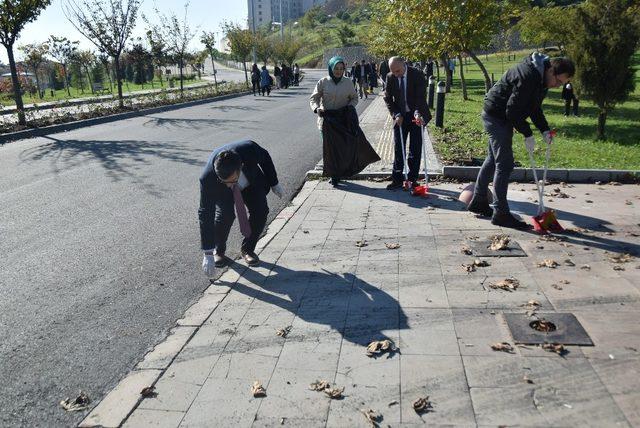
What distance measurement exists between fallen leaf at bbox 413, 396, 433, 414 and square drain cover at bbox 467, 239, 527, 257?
99.4 inches

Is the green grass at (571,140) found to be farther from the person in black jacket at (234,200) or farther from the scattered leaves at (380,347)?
the scattered leaves at (380,347)

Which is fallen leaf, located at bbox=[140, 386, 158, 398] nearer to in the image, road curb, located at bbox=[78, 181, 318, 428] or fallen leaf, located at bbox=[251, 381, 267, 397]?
road curb, located at bbox=[78, 181, 318, 428]

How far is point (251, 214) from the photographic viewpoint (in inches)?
212

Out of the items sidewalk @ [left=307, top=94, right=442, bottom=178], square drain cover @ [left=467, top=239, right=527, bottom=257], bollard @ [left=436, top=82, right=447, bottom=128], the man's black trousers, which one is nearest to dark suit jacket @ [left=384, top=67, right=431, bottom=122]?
sidewalk @ [left=307, top=94, right=442, bottom=178]

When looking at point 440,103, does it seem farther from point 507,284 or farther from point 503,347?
point 503,347

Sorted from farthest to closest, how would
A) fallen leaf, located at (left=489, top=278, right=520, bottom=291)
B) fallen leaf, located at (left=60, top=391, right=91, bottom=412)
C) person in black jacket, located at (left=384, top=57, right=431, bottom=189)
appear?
person in black jacket, located at (left=384, top=57, right=431, bottom=189)
fallen leaf, located at (left=489, top=278, right=520, bottom=291)
fallen leaf, located at (left=60, top=391, right=91, bottom=412)

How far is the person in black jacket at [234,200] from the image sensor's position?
16.2 ft

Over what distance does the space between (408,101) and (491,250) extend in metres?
3.22

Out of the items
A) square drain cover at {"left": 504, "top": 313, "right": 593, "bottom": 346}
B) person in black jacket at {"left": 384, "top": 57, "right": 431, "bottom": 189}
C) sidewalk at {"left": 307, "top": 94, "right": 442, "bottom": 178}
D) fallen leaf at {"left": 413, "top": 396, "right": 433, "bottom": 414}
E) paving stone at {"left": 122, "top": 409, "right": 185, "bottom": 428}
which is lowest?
paving stone at {"left": 122, "top": 409, "right": 185, "bottom": 428}

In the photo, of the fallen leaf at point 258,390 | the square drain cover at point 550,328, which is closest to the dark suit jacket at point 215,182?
the fallen leaf at point 258,390

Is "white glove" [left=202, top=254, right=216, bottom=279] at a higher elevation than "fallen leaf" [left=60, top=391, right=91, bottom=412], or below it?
higher

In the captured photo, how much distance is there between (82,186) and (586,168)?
7975mm

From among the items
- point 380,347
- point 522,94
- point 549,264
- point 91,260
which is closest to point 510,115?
point 522,94

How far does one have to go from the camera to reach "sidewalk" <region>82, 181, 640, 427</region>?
9.93 ft
